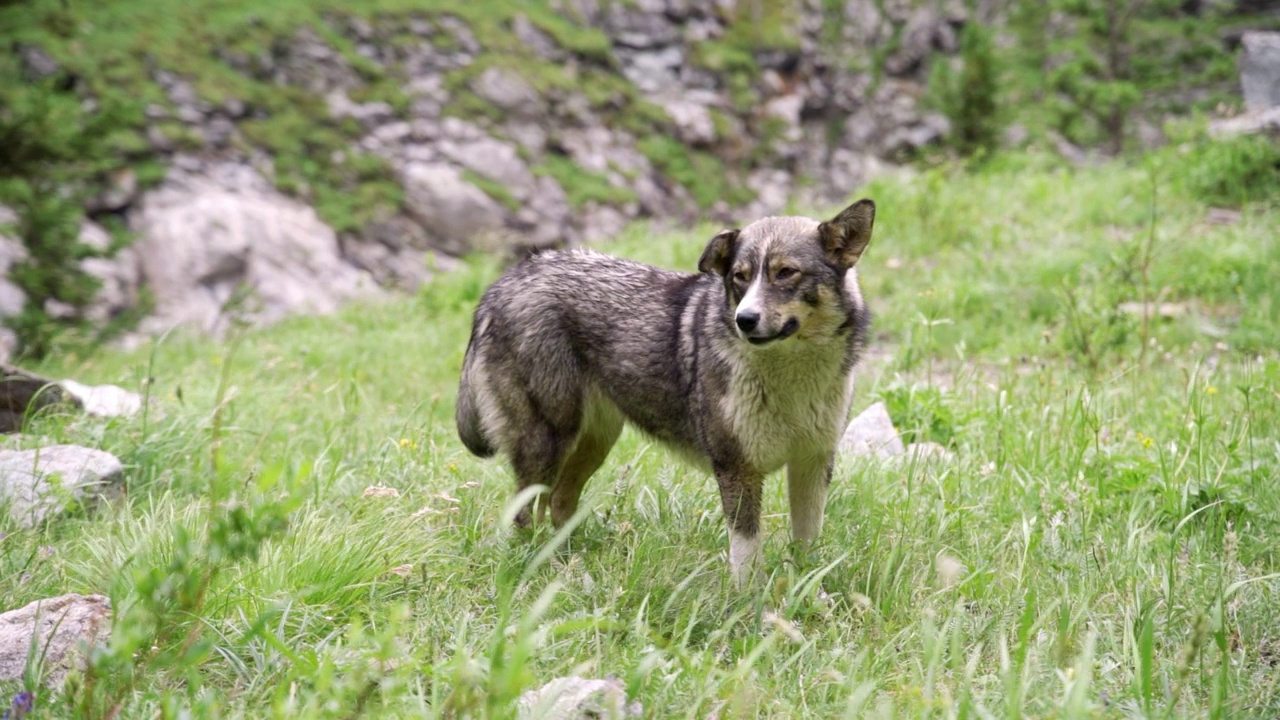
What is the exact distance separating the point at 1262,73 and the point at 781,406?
35.1ft

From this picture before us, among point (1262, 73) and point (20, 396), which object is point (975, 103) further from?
point (20, 396)

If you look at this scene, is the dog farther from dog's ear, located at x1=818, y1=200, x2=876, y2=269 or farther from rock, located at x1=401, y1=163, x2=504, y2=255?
rock, located at x1=401, y1=163, x2=504, y2=255

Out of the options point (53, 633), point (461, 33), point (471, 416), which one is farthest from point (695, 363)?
point (461, 33)

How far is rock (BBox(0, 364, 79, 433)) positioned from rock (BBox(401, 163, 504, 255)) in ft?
44.9

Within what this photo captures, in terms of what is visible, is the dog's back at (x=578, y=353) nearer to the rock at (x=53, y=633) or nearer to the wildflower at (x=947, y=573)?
the wildflower at (x=947, y=573)

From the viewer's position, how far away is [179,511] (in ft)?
11.8

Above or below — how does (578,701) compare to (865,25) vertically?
above

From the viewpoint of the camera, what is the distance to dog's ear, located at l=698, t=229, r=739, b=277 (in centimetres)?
344

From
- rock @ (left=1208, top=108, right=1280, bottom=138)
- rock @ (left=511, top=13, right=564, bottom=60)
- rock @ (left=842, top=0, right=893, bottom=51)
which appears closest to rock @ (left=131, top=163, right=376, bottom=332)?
rock @ (left=511, top=13, right=564, bottom=60)

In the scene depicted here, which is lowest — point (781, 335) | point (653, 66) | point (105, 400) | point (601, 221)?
point (601, 221)

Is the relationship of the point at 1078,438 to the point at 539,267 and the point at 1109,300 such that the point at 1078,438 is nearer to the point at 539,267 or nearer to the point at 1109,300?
the point at 539,267

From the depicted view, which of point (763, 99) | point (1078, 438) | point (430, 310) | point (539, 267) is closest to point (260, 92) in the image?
point (430, 310)

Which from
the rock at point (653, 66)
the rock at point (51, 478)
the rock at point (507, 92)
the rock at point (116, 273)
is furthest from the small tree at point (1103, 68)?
the rock at point (51, 478)

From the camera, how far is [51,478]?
3.49m
